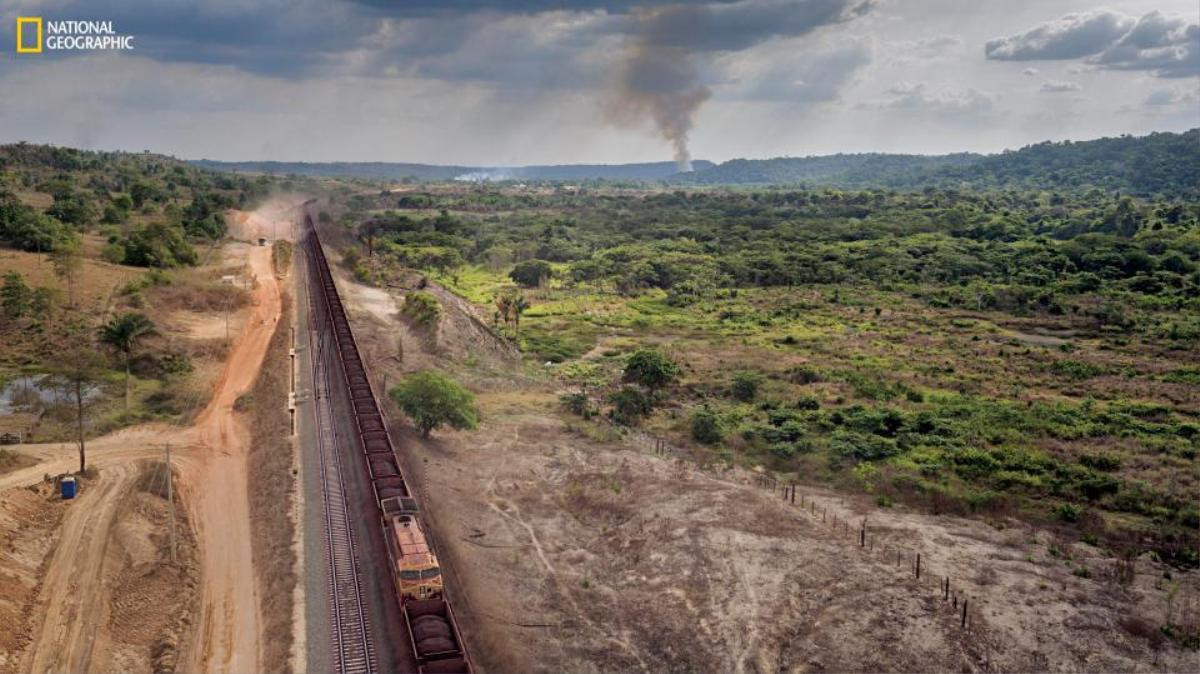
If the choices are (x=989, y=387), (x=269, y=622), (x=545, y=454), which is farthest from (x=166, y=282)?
(x=989, y=387)

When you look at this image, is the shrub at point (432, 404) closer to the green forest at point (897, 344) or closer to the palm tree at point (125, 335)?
the green forest at point (897, 344)

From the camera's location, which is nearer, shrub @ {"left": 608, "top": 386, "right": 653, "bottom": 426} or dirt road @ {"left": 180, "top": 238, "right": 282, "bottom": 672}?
dirt road @ {"left": 180, "top": 238, "right": 282, "bottom": 672}

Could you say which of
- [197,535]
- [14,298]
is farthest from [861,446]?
[14,298]

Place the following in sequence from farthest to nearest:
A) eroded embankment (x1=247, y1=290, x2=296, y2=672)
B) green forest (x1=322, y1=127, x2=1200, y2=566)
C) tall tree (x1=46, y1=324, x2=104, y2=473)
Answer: tall tree (x1=46, y1=324, x2=104, y2=473), green forest (x1=322, y1=127, x2=1200, y2=566), eroded embankment (x1=247, y1=290, x2=296, y2=672)

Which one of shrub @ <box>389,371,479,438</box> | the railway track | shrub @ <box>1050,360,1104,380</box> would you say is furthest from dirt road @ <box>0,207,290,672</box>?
shrub @ <box>1050,360,1104,380</box>

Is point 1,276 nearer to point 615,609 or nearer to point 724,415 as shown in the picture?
point 724,415

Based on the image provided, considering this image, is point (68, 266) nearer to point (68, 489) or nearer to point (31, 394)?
point (31, 394)

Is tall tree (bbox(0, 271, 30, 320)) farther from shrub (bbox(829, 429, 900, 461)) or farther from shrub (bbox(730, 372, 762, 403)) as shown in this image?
shrub (bbox(829, 429, 900, 461))
